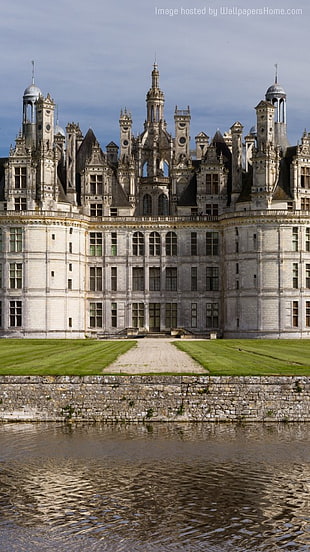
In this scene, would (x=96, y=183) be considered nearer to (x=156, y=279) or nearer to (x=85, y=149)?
(x=85, y=149)

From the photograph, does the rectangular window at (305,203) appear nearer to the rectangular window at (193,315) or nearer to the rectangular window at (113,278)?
the rectangular window at (193,315)

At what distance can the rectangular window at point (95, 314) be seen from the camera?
89375 millimetres

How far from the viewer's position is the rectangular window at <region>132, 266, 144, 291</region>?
89.7 metres

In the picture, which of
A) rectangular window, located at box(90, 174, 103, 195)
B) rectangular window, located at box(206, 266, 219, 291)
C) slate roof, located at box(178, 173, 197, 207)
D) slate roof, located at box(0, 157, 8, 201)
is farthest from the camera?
slate roof, located at box(178, 173, 197, 207)

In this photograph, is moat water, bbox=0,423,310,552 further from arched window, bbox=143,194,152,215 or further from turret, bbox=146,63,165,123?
turret, bbox=146,63,165,123

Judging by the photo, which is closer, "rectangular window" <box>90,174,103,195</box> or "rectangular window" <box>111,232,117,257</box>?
"rectangular window" <box>111,232,117,257</box>

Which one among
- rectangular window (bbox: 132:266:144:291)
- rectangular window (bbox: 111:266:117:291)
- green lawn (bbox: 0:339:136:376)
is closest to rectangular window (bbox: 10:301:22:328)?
rectangular window (bbox: 111:266:117:291)

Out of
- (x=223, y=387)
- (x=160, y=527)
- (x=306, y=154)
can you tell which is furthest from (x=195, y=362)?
(x=306, y=154)

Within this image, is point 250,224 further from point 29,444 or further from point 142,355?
point 29,444

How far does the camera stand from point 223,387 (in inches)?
1469

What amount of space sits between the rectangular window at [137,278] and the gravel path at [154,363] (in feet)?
104

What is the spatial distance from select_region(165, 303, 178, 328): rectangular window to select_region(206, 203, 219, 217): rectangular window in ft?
29.9

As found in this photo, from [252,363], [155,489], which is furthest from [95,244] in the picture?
[155,489]

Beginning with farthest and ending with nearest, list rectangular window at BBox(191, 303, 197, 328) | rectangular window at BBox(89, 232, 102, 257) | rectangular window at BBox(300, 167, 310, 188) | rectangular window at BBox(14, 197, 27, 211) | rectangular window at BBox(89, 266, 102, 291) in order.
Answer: rectangular window at BBox(89, 266, 102, 291)
rectangular window at BBox(89, 232, 102, 257)
rectangular window at BBox(191, 303, 197, 328)
rectangular window at BBox(14, 197, 27, 211)
rectangular window at BBox(300, 167, 310, 188)
